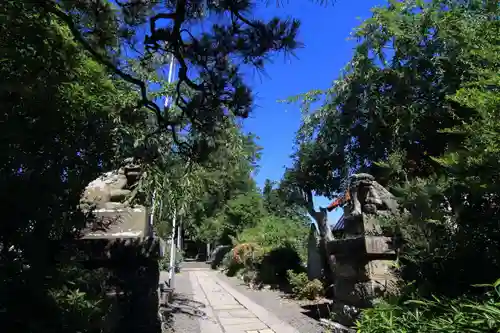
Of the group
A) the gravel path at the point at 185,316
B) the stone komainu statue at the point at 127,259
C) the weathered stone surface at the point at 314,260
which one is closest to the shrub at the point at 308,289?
the weathered stone surface at the point at 314,260

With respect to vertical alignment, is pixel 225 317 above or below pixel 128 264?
below

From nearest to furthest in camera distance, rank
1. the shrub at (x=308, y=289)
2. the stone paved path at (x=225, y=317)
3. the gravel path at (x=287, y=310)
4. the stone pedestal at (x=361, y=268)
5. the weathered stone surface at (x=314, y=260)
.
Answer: the stone pedestal at (x=361, y=268)
the gravel path at (x=287, y=310)
the stone paved path at (x=225, y=317)
the shrub at (x=308, y=289)
the weathered stone surface at (x=314, y=260)

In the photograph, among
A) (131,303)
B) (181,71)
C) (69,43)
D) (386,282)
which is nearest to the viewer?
(181,71)

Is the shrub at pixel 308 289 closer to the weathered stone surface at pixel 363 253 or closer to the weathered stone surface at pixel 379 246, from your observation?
the weathered stone surface at pixel 363 253

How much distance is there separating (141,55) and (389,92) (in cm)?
773

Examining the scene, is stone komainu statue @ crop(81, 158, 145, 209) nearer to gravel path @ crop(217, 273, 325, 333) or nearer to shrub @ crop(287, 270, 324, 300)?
gravel path @ crop(217, 273, 325, 333)

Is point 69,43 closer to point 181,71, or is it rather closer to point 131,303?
point 181,71

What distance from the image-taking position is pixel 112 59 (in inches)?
147

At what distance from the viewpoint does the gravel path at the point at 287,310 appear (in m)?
6.45

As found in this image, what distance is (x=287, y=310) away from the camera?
8773 millimetres

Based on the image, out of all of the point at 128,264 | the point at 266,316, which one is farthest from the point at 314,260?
the point at 128,264

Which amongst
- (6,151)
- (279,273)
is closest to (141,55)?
(6,151)

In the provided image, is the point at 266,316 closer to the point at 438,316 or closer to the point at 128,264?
the point at 128,264

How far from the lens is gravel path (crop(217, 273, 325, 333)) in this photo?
6.45 metres
